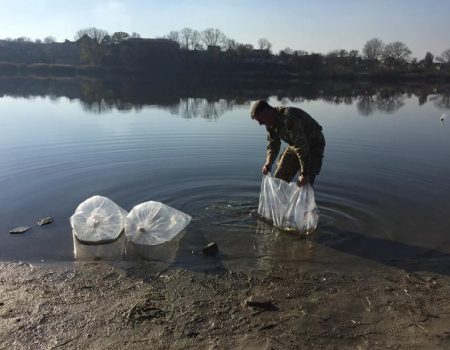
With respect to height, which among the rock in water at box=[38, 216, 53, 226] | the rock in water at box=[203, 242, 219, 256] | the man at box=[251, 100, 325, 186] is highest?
the man at box=[251, 100, 325, 186]

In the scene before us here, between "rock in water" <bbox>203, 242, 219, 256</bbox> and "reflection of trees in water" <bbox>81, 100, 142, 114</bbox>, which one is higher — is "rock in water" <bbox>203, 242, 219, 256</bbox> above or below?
below

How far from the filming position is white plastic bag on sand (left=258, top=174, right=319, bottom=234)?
254 inches

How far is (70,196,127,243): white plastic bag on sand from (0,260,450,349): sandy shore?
2.28 feet

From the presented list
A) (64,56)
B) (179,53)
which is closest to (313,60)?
(179,53)

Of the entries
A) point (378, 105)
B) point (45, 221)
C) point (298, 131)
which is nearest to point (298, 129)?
point (298, 131)

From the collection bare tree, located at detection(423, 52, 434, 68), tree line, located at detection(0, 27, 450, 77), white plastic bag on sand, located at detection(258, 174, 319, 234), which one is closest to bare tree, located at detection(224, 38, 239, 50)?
tree line, located at detection(0, 27, 450, 77)

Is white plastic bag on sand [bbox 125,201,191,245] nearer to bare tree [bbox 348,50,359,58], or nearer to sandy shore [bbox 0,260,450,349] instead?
sandy shore [bbox 0,260,450,349]

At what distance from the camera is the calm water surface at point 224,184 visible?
6.16 metres

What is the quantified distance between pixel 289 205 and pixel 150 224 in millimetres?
2230

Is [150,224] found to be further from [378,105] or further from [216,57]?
[216,57]

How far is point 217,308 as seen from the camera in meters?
4.36

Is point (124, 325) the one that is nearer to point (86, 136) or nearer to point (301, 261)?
point (301, 261)

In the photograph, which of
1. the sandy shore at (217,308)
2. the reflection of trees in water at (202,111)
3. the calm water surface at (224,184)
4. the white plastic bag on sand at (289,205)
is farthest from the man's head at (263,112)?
the reflection of trees in water at (202,111)

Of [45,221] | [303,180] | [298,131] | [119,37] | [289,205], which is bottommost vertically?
[45,221]
